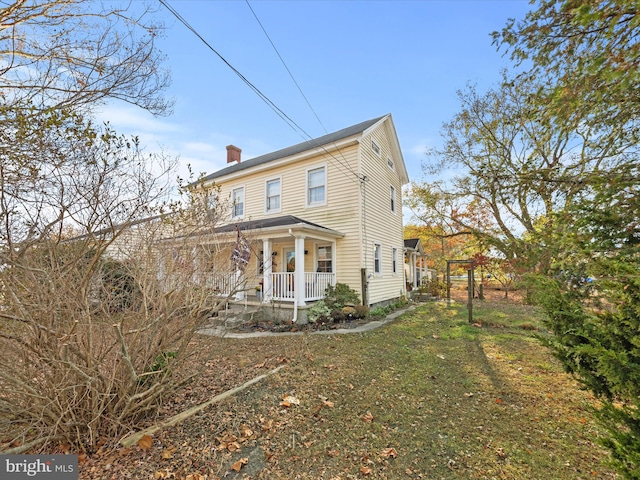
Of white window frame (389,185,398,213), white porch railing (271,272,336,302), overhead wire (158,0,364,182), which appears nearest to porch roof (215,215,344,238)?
white porch railing (271,272,336,302)

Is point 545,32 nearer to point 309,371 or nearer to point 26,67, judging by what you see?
point 309,371

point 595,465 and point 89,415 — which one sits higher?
point 89,415

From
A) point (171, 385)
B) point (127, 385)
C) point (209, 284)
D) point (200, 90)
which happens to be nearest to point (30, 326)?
point (127, 385)

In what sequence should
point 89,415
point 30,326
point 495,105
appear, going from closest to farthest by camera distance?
point 30,326 → point 89,415 → point 495,105

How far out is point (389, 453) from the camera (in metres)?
2.90

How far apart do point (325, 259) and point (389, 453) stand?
8792 mm

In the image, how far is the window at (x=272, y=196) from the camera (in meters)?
12.6

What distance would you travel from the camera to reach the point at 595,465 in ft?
8.71

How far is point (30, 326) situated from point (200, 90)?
6336 millimetres

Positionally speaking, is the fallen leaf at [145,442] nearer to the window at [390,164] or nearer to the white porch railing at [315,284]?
the white porch railing at [315,284]

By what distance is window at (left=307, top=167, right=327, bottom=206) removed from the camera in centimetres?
1141

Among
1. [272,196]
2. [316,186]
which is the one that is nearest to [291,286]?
[316,186]

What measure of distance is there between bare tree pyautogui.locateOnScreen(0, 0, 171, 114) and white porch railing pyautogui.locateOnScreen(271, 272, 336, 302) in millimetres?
6525

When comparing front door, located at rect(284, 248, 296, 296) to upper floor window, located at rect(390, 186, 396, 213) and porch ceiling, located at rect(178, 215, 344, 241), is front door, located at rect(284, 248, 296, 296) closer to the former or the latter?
porch ceiling, located at rect(178, 215, 344, 241)
